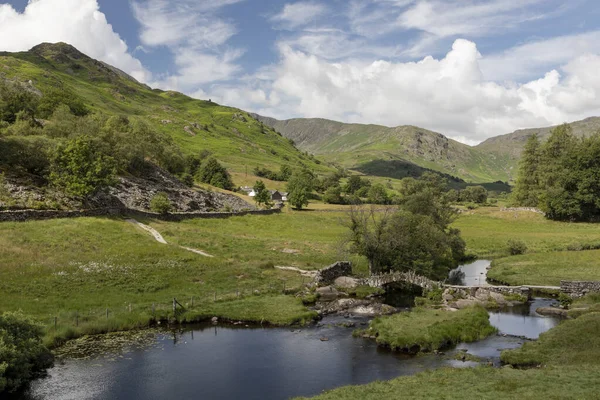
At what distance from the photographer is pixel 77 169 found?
8569 centimetres

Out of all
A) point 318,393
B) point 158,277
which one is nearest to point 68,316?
point 158,277

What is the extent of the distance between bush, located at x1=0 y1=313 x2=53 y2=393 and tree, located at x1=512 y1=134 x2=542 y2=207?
525 ft

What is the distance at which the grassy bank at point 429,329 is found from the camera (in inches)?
1721

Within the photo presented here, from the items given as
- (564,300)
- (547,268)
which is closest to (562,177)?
(547,268)

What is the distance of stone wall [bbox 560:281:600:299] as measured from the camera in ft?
197

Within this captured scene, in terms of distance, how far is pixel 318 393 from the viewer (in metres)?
33.9

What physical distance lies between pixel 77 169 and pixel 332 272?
53.8 m

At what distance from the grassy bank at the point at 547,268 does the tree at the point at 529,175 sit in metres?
74.1

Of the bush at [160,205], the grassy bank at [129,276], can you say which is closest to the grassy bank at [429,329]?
the grassy bank at [129,276]

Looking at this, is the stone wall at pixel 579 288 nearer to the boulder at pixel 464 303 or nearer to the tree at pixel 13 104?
the boulder at pixel 464 303

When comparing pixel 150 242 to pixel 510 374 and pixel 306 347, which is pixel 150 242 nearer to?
pixel 306 347

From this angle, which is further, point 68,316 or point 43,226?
point 43,226

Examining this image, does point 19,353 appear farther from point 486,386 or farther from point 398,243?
point 398,243

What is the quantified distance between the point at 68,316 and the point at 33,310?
3894mm
